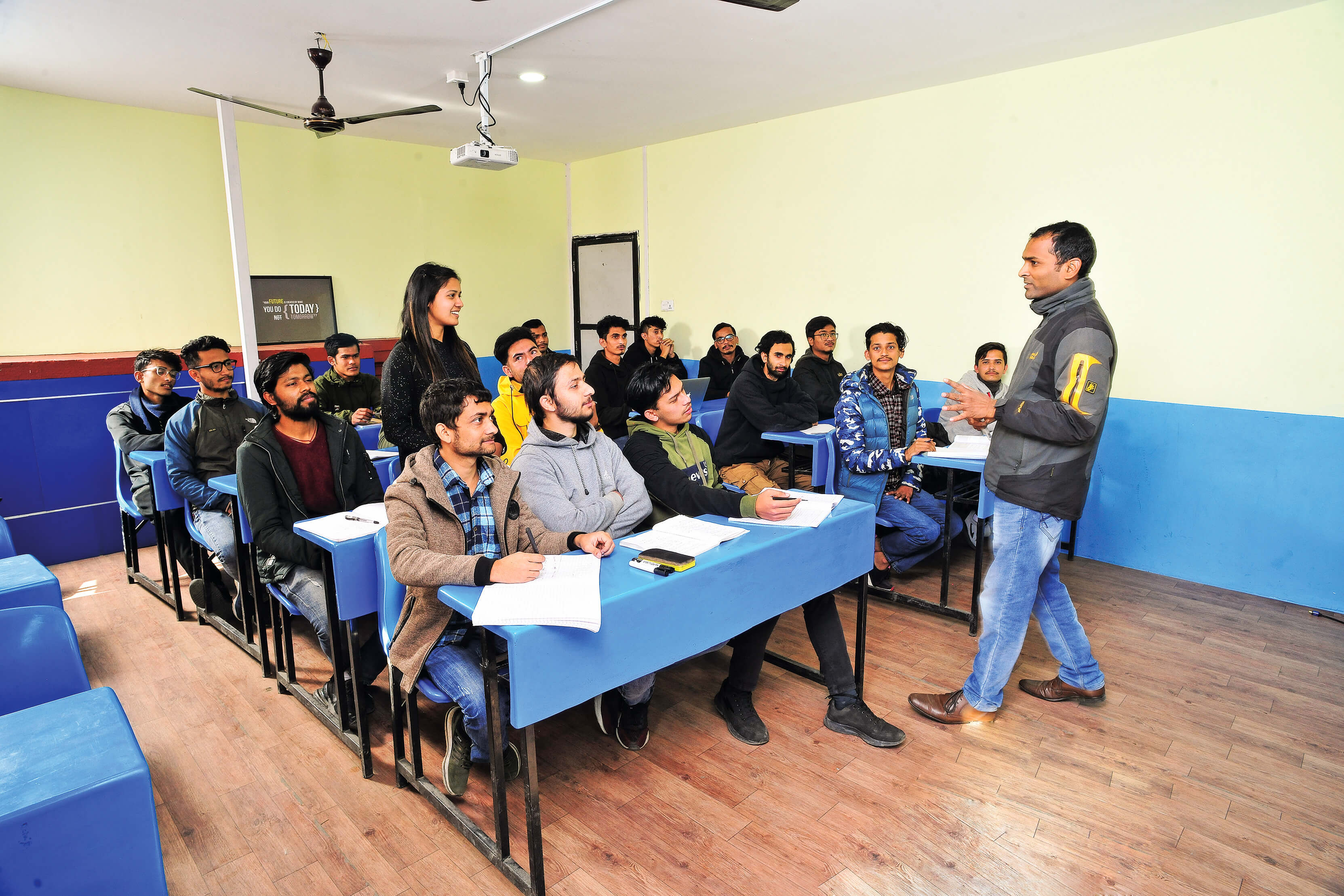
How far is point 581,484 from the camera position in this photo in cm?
236

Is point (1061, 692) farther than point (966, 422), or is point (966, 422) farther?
point (966, 422)

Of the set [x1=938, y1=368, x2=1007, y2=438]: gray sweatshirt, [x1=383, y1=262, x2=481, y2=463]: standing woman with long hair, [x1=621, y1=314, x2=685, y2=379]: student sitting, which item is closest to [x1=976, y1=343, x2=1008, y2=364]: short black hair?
[x1=938, y1=368, x2=1007, y2=438]: gray sweatshirt

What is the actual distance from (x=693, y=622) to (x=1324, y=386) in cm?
365

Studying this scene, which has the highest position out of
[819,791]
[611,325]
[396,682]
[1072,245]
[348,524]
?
[1072,245]

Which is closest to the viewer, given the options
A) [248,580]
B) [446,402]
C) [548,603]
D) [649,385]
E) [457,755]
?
[548,603]

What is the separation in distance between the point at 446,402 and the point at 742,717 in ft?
4.75

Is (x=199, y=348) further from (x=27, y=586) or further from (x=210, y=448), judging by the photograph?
(x=27, y=586)

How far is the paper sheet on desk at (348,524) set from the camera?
7.45ft

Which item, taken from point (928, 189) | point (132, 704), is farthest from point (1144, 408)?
point (132, 704)

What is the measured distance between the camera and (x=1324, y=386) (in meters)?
3.69

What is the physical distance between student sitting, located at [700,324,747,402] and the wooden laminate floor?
317 cm

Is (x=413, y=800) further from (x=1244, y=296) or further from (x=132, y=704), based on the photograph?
(x=1244, y=296)

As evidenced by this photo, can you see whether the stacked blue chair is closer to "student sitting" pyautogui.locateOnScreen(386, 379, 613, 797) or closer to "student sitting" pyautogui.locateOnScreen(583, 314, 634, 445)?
"student sitting" pyautogui.locateOnScreen(386, 379, 613, 797)

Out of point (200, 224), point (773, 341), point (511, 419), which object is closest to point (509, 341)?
point (511, 419)
